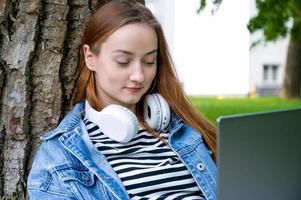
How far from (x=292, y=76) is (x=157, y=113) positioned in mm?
11947

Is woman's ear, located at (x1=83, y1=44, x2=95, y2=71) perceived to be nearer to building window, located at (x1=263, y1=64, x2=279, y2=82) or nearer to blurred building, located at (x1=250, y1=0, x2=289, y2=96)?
blurred building, located at (x1=250, y1=0, x2=289, y2=96)

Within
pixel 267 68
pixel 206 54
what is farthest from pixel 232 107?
pixel 267 68

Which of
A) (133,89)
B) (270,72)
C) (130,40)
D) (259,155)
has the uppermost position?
(130,40)

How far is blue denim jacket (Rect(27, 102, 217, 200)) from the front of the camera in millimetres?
1749

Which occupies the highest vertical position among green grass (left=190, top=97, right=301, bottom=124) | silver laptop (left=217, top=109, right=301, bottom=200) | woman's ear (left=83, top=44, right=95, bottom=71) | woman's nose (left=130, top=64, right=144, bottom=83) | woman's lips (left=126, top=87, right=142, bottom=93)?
woman's ear (left=83, top=44, right=95, bottom=71)

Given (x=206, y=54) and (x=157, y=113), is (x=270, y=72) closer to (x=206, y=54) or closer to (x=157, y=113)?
(x=206, y=54)

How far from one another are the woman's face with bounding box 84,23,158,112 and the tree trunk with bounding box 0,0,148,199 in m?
0.23

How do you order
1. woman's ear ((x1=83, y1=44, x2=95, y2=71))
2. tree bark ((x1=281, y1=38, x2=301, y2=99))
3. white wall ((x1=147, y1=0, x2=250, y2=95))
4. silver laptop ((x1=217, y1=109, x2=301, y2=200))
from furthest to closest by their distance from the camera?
tree bark ((x1=281, y1=38, x2=301, y2=99)) < white wall ((x1=147, y1=0, x2=250, y2=95)) < woman's ear ((x1=83, y1=44, x2=95, y2=71)) < silver laptop ((x1=217, y1=109, x2=301, y2=200))

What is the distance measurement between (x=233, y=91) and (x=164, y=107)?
1776cm

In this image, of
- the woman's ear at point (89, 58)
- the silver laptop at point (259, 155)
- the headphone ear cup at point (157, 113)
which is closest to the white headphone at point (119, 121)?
the headphone ear cup at point (157, 113)

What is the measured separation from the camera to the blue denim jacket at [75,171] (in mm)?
1749

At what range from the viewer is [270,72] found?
26453 mm

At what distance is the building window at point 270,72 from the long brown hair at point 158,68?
2472 cm

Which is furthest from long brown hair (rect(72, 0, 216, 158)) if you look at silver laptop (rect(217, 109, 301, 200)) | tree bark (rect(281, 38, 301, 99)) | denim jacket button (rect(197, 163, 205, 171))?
tree bark (rect(281, 38, 301, 99))
